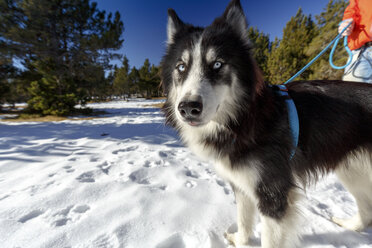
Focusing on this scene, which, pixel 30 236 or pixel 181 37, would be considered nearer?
pixel 30 236

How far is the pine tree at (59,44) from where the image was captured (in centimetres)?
1000

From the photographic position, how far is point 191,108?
1306mm

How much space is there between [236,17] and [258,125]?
120 centimetres

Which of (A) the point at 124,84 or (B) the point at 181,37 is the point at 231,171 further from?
(A) the point at 124,84

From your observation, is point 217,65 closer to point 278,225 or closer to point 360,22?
point 278,225

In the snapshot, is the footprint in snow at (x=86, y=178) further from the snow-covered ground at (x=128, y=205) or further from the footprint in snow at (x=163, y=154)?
the footprint in snow at (x=163, y=154)

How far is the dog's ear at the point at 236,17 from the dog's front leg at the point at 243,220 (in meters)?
1.76

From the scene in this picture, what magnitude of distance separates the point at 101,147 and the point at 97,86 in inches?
433

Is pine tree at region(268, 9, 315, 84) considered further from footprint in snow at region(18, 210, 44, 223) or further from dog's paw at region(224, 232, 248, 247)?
footprint in snow at region(18, 210, 44, 223)

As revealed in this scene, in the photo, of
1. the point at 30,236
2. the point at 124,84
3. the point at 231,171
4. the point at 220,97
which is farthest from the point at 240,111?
the point at 124,84

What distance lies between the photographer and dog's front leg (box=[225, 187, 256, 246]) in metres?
1.74

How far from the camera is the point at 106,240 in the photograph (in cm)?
168

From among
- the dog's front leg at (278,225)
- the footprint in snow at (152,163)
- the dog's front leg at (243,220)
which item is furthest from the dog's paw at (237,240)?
the footprint in snow at (152,163)

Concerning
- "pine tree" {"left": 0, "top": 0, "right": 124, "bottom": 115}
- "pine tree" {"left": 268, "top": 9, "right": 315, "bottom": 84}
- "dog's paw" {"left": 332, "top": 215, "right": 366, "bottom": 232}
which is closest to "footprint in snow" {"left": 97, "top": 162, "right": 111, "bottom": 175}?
"dog's paw" {"left": 332, "top": 215, "right": 366, "bottom": 232}
